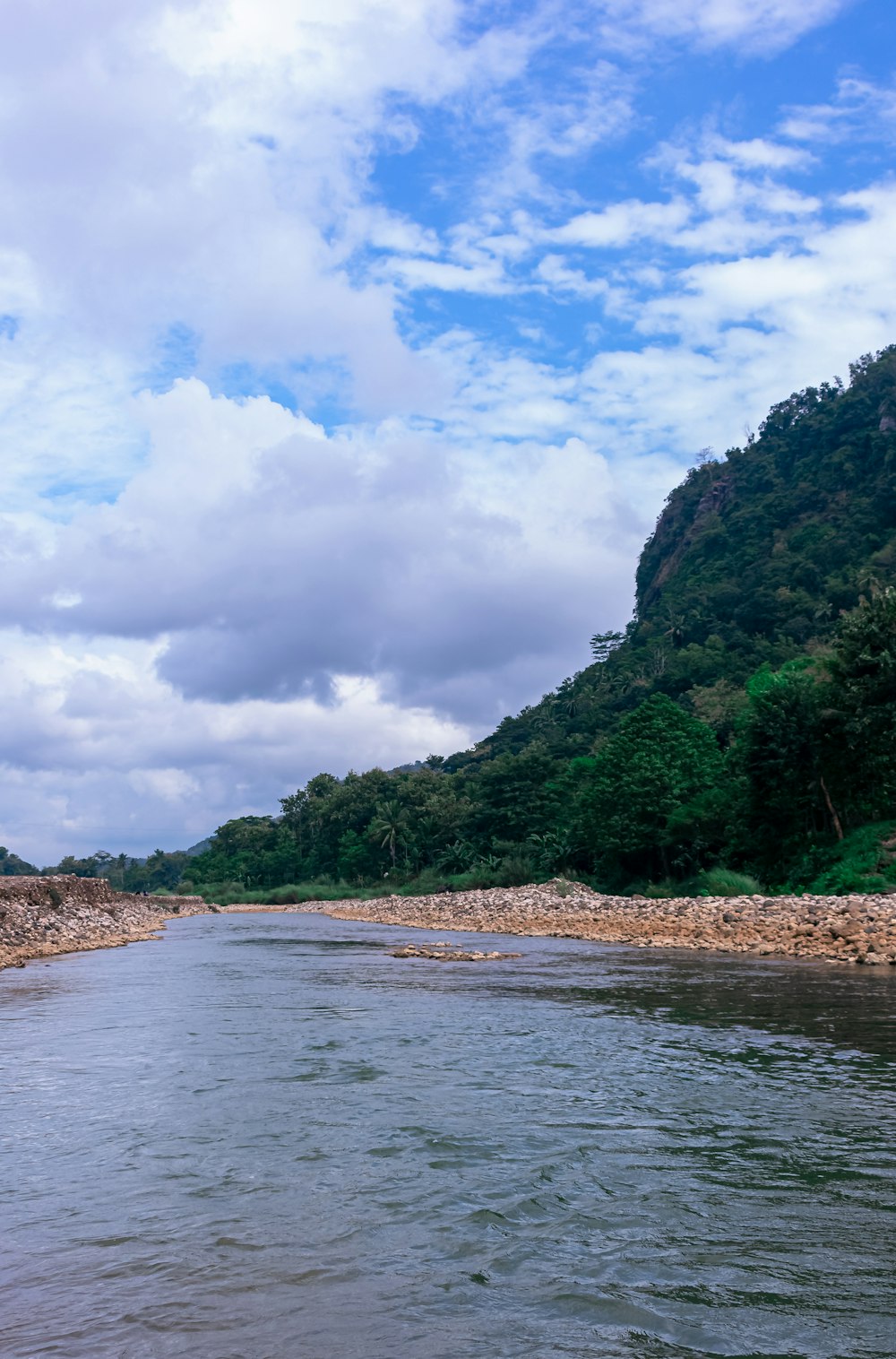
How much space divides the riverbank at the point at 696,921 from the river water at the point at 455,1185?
10337 millimetres

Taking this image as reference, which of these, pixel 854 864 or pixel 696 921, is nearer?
pixel 696 921

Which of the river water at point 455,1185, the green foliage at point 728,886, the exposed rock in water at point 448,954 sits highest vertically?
the river water at point 455,1185

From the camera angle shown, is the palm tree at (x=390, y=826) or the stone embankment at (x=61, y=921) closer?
the stone embankment at (x=61, y=921)

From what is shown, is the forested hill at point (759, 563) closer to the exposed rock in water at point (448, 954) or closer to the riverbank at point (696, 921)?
the riverbank at point (696, 921)

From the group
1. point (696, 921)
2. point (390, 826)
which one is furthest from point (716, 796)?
point (390, 826)

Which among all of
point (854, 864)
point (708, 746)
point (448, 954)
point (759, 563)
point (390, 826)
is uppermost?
point (759, 563)

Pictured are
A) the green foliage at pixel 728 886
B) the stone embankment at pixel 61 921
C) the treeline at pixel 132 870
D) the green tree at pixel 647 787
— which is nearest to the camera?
the stone embankment at pixel 61 921

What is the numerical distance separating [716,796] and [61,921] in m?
32.4

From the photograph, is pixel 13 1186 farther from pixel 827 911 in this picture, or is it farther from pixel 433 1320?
pixel 827 911

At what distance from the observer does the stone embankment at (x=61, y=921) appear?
34.4 meters

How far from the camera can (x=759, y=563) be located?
13525cm

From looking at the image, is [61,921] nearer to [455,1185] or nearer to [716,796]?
[716,796]

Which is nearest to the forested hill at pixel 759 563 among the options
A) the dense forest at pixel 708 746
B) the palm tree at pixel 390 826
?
the dense forest at pixel 708 746

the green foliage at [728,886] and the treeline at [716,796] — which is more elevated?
the treeline at [716,796]
